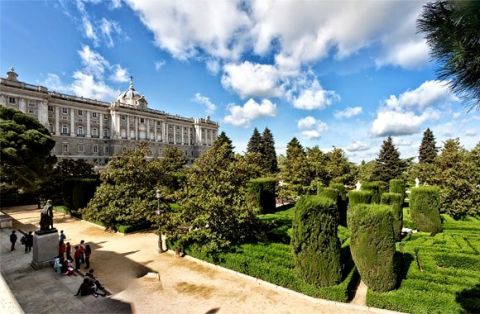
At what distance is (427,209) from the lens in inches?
688

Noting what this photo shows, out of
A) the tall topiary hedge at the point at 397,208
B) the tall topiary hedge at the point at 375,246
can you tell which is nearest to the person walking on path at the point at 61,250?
the tall topiary hedge at the point at 375,246

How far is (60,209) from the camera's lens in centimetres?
2848

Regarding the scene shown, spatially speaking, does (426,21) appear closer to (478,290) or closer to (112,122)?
(478,290)

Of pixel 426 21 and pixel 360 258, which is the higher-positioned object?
pixel 426 21

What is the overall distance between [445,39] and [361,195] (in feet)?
51.9

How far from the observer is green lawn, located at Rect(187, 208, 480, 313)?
870 cm

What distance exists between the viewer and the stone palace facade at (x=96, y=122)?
49.7 meters

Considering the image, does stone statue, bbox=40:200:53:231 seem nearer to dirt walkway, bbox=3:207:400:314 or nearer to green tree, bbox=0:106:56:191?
dirt walkway, bbox=3:207:400:314

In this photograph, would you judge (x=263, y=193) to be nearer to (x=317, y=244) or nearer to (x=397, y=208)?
(x=397, y=208)

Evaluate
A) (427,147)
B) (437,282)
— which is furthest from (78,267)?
(427,147)

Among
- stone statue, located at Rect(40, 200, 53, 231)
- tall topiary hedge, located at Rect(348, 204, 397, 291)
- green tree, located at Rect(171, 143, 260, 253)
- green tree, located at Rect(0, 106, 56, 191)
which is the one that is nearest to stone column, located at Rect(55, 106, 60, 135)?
green tree, located at Rect(0, 106, 56, 191)

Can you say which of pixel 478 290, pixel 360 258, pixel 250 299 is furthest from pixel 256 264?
pixel 478 290

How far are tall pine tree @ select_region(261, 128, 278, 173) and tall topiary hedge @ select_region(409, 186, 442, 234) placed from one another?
110 ft

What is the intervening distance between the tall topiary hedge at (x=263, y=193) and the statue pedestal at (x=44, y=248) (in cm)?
1430
